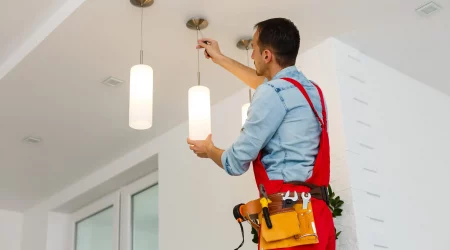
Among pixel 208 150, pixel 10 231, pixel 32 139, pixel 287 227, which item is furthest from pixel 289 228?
pixel 10 231

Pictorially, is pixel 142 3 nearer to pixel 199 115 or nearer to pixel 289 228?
pixel 199 115

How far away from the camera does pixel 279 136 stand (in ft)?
5.09

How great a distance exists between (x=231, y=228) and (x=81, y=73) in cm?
105

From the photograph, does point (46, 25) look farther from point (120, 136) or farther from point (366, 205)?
point (366, 205)

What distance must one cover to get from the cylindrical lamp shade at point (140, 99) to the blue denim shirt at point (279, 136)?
76cm

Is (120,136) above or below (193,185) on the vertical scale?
above

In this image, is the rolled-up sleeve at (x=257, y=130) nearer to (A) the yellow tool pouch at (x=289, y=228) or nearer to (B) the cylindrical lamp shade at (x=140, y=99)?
(A) the yellow tool pouch at (x=289, y=228)

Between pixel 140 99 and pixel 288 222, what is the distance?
0.98 m

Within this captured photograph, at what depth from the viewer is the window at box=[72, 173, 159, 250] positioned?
12.5 feet

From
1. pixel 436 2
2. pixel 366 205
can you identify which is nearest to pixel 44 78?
pixel 366 205

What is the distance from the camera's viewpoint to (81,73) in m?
2.90

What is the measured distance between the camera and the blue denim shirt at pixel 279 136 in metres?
1.52

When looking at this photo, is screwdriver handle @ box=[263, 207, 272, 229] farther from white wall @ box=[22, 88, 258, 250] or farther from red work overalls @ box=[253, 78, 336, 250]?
white wall @ box=[22, 88, 258, 250]

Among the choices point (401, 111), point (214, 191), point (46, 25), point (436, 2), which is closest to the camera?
point (436, 2)
